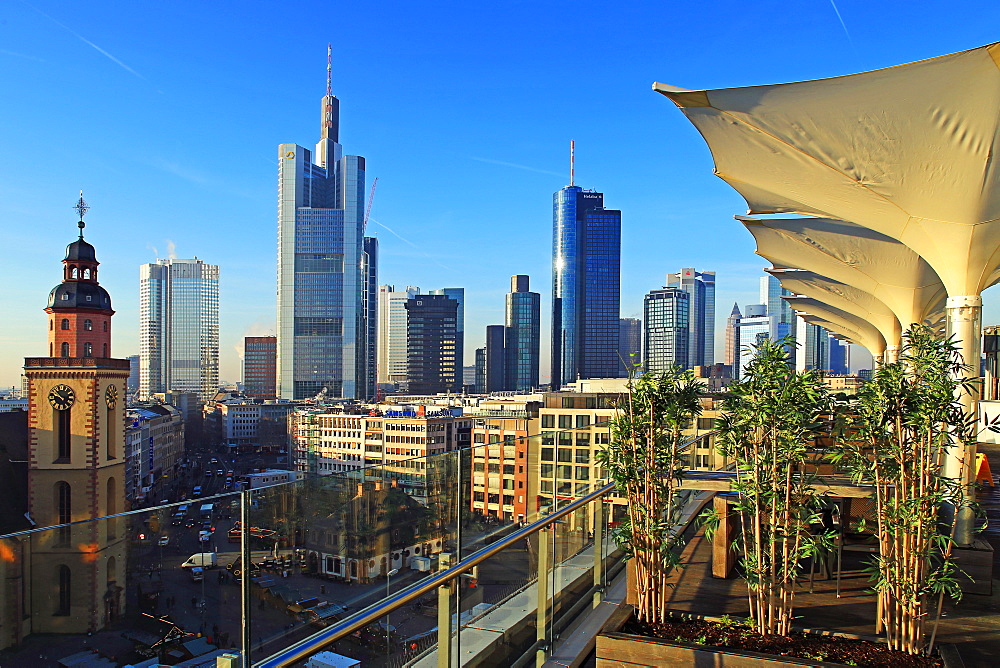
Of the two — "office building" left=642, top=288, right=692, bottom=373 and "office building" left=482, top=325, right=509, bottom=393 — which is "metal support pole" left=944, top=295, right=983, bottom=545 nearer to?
"office building" left=642, top=288, right=692, bottom=373

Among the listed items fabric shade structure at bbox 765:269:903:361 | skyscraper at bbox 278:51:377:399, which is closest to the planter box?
fabric shade structure at bbox 765:269:903:361

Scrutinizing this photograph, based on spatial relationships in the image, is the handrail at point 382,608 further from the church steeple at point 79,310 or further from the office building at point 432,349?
the office building at point 432,349

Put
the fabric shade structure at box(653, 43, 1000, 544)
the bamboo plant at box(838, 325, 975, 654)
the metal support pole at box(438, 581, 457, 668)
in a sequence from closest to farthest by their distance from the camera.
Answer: the metal support pole at box(438, 581, 457, 668)
the bamboo plant at box(838, 325, 975, 654)
the fabric shade structure at box(653, 43, 1000, 544)

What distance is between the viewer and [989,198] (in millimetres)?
5949

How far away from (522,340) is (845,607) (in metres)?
185

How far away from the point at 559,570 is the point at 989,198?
5091mm

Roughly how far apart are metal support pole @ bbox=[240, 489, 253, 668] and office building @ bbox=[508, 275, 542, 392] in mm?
181032

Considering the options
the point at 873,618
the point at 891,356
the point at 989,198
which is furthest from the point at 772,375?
the point at 891,356

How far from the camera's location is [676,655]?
299 centimetres

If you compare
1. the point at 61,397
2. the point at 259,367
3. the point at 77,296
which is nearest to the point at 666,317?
the point at 259,367

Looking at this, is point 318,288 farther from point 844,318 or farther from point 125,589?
point 125,589

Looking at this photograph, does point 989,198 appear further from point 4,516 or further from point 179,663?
point 4,516

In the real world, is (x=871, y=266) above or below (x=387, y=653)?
above

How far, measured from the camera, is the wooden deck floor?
3284 millimetres
